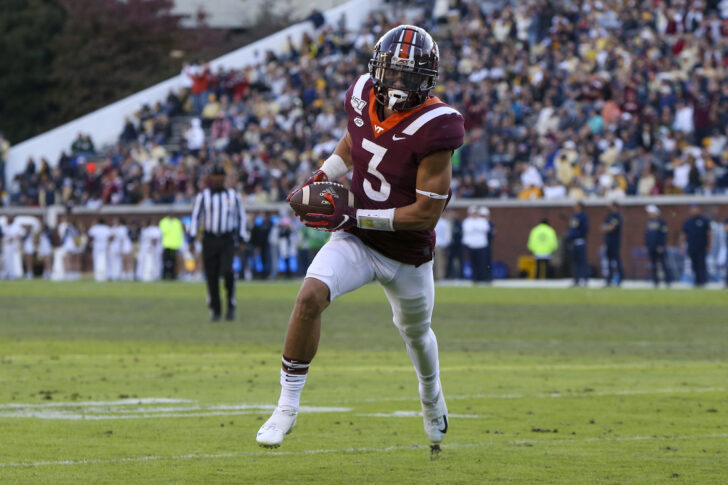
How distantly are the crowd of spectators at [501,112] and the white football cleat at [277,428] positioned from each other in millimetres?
24473

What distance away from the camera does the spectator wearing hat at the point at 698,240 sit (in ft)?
88.7

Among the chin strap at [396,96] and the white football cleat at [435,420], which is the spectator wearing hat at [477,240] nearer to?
the white football cleat at [435,420]

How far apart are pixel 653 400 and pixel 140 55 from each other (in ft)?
153

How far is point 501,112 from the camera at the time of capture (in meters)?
32.8

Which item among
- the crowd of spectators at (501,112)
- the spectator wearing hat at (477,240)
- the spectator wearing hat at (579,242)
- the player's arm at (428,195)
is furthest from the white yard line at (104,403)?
the crowd of spectators at (501,112)

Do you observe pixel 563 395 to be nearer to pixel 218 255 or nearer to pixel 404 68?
pixel 404 68

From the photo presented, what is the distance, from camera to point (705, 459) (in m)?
6.49

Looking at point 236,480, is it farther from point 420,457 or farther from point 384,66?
point 384,66

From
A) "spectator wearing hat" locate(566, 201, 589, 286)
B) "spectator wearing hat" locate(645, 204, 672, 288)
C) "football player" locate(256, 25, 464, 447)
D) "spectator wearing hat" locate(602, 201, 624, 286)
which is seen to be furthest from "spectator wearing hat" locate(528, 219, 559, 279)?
"football player" locate(256, 25, 464, 447)

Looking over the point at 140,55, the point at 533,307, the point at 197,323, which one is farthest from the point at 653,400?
the point at 140,55

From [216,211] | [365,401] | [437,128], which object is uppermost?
[437,128]

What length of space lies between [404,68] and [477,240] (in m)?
23.5

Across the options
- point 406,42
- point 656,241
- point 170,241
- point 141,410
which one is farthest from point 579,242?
point 406,42

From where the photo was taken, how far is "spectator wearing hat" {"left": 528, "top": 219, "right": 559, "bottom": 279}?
98.6 ft
